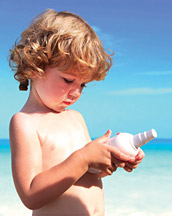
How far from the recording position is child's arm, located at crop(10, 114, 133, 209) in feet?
4.09

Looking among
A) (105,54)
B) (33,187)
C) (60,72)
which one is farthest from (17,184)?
(105,54)

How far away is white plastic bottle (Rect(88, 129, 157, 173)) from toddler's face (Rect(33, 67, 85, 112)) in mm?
281

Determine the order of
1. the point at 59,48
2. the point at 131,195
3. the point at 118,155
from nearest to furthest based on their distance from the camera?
the point at 118,155, the point at 59,48, the point at 131,195

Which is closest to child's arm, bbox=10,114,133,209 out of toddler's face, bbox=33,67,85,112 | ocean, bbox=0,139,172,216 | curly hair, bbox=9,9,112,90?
toddler's face, bbox=33,67,85,112

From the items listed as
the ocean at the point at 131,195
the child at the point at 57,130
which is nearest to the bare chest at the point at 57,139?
the child at the point at 57,130

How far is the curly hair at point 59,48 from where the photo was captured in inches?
53.7

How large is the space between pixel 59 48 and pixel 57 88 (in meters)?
0.17

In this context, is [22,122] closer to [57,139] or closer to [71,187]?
[57,139]

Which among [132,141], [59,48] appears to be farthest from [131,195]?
[59,48]

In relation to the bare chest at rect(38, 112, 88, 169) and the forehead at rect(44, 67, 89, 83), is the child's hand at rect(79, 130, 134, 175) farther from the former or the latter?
the forehead at rect(44, 67, 89, 83)

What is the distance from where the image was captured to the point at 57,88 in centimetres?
136

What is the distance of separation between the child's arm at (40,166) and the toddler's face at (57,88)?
0.53ft

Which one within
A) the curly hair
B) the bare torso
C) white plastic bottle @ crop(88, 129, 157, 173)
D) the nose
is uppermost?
the curly hair

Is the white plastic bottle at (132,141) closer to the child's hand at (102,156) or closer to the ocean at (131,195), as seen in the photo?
the child's hand at (102,156)
